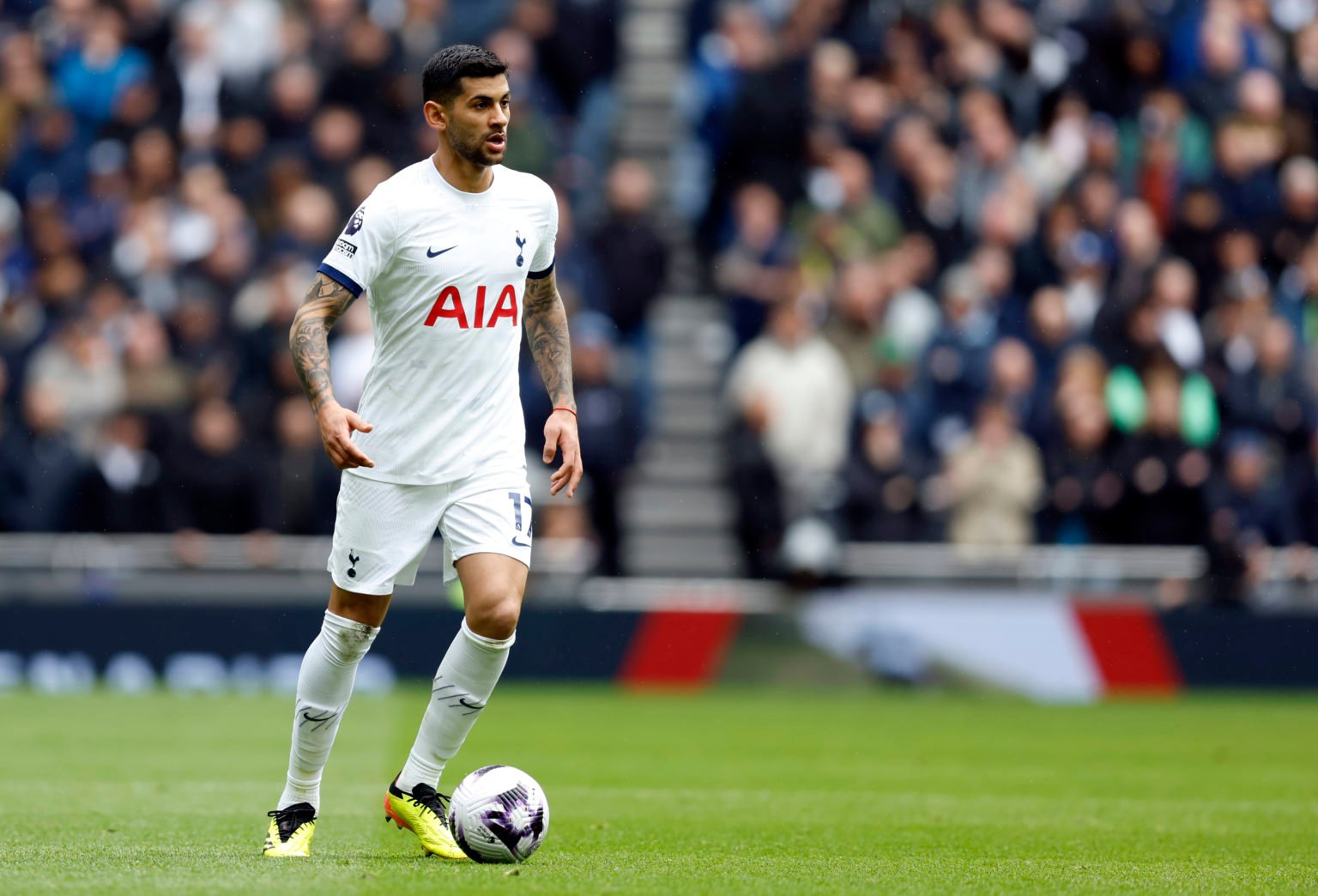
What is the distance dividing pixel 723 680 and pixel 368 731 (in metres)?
4.51

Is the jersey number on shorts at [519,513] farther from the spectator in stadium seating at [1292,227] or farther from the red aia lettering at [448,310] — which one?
the spectator in stadium seating at [1292,227]

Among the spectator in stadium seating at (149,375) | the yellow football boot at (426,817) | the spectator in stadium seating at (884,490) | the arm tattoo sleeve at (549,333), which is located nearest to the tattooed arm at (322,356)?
the arm tattoo sleeve at (549,333)

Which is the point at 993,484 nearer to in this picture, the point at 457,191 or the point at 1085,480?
the point at 1085,480

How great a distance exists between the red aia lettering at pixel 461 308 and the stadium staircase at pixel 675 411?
1043 centimetres

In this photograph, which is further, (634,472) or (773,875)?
(634,472)

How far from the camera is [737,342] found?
18234 millimetres

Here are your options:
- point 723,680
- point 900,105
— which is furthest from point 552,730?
point 900,105

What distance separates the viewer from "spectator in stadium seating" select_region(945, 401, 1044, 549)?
1667cm

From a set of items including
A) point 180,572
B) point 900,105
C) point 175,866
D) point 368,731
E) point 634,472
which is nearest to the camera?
point 175,866

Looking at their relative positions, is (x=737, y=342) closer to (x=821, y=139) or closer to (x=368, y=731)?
(x=821, y=139)

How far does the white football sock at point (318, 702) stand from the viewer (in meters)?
7.26

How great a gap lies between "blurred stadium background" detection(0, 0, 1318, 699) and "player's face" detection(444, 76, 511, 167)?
9.58 metres

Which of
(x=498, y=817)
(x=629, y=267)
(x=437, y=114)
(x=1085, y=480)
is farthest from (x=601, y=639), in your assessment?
(x=437, y=114)

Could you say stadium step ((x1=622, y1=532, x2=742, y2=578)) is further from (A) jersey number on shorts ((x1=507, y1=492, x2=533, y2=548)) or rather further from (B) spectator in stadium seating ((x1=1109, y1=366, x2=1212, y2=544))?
(A) jersey number on shorts ((x1=507, y1=492, x2=533, y2=548))
